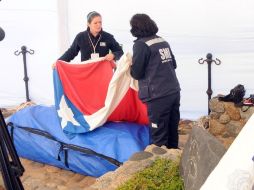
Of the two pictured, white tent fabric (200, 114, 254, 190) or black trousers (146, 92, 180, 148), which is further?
black trousers (146, 92, 180, 148)

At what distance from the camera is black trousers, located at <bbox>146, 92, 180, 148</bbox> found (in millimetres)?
3863

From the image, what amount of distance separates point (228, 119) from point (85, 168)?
157cm

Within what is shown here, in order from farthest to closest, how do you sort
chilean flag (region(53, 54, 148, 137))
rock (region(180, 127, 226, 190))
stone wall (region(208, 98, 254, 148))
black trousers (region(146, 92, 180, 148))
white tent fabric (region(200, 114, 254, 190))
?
stone wall (region(208, 98, 254, 148)) < chilean flag (region(53, 54, 148, 137)) < black trousers (region(146, 92, 180, 148)) < rock (region(180, 127, 226, 190)) < white tent fabric (region(200, 114, 254, 190))

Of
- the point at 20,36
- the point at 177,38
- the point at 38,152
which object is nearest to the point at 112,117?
the point at 38,152

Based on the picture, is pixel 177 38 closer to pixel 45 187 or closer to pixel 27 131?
pixel 27 131

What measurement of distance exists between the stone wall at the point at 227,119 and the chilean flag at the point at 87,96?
81 centimetres

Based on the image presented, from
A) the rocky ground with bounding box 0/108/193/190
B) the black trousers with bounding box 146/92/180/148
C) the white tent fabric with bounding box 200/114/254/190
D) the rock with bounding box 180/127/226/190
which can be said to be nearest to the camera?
the white tent fabric with bounding box 200/114/254/190

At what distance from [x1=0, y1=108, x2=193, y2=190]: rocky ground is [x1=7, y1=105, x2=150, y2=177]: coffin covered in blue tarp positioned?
Answer: 6cm

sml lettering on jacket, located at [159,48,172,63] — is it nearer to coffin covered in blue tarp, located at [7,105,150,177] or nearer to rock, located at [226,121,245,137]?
coffin covered in blue tarp, located at [7,105,150,177]

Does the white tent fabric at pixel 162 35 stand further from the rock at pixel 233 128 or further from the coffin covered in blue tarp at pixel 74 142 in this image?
the coffin covered in blue tarp at pixel 74 142

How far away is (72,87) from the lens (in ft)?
14.8

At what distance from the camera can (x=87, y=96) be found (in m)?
4.55

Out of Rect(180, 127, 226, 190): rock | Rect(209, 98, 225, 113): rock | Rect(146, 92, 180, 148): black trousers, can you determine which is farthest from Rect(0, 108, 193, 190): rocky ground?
Rect(180, 127, 226, 190): rock

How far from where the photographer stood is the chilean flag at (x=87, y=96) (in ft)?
14.5
